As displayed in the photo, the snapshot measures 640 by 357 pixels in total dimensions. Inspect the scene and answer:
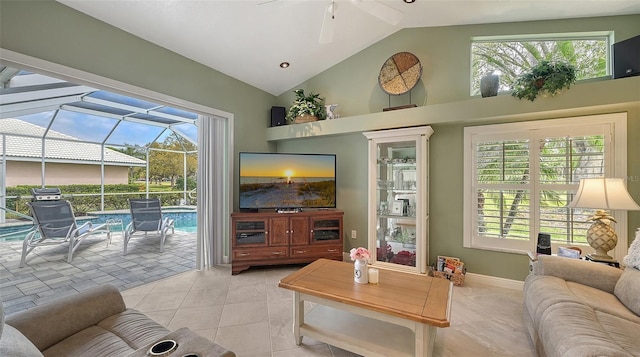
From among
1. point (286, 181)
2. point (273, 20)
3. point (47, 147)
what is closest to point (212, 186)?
point (286, 181)

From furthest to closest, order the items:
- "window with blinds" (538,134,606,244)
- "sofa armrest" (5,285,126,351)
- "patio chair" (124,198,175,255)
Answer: "patio chair" (124,198,175,255) < "window with blinds" (538,134,606,244) < "sofa armrest" (5,285,126,351)

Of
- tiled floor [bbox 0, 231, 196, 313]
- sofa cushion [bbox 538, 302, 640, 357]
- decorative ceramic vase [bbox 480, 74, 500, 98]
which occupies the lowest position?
tiled floor [bbox 0, 231, 196, 313]

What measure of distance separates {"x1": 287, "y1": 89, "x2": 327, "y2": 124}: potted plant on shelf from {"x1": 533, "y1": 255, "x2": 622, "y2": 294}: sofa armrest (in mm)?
3016

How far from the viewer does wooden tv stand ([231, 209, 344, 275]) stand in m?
3.33

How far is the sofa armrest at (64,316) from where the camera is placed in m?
1.23

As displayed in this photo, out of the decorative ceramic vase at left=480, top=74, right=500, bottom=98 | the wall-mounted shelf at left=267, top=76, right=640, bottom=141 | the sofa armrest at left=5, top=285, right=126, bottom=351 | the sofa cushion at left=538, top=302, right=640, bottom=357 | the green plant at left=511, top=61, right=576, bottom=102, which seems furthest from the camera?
the decorative ceramic vase at left=480, top=74, right=500, bottom=98

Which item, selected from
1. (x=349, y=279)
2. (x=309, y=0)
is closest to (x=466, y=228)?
(x=349, y=279)

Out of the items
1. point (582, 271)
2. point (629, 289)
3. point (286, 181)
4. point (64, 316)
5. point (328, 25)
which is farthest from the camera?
point (286, 181)

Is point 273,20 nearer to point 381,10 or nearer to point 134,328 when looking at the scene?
point 381,10

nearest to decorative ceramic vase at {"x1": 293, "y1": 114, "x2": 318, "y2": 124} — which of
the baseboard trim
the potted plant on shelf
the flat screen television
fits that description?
the potted plant on shelf

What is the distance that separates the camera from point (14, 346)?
88cm

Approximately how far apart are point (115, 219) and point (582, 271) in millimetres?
7669

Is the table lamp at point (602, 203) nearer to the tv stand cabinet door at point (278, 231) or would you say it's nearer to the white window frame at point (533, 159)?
the white window frame at point (533, 159)

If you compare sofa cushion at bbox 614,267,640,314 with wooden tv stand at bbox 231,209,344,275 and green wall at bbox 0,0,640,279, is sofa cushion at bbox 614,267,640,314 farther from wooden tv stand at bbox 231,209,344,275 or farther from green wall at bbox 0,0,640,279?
wooden tv stand at bbox 231,209,344,275
